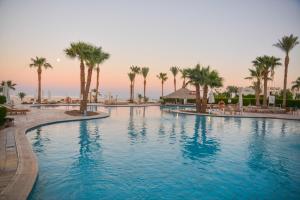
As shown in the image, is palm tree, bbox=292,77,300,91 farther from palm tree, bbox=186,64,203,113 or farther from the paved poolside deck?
the paved poolside deck

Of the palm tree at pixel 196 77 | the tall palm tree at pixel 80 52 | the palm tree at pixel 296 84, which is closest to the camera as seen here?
the tall palm tree at pixel 80 52

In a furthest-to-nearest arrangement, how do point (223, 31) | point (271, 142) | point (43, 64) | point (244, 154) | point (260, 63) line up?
point (43, 64) → point (260, 63) → point (223, 31) → point (271, 142) → point (244, 154)

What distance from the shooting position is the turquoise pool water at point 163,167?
20.8ft

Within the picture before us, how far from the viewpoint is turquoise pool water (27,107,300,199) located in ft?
20.8

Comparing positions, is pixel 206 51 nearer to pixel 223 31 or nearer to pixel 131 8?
pixel 223 31

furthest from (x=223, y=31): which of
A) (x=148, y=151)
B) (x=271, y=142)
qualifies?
(x=148, y=151)

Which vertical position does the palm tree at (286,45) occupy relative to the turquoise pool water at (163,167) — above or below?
above

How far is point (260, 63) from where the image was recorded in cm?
4003

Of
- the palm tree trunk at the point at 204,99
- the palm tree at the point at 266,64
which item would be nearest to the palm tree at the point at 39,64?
the palm tree trunk at the point at 204,99

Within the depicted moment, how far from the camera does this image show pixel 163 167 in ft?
27.8

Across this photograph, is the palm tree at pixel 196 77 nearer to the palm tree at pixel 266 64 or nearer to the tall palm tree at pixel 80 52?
the palm tree at pixel 266 64

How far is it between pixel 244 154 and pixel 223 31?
65.0 feet

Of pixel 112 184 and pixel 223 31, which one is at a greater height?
pixel 223 31

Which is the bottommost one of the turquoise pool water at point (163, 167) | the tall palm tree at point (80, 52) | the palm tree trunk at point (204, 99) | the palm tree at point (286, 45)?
the turquoise pool water at point (163, 167)
